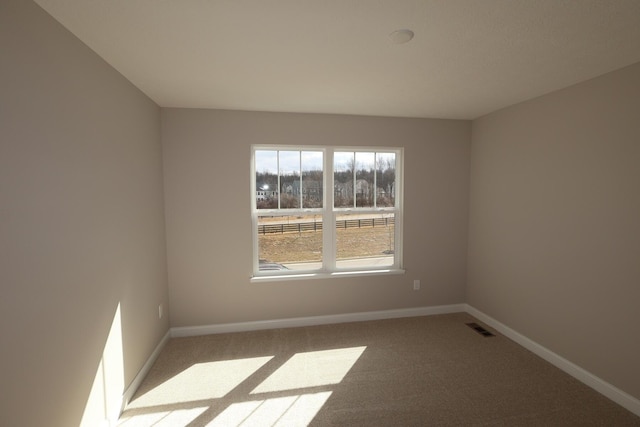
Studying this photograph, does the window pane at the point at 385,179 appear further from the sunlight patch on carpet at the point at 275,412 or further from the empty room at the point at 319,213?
the sunlight patch on carpet at the point at 275,412

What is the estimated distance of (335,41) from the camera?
1743mm

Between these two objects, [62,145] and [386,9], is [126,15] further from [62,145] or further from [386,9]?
[386,9]

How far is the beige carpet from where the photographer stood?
6.86 ft

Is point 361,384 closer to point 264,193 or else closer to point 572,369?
point 572,369

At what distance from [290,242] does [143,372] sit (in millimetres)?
1777

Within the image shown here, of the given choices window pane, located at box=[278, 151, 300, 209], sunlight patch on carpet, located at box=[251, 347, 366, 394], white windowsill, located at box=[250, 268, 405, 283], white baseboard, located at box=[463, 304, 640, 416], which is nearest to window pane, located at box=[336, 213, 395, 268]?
white windowsill, located at box=[250, 268, 405, 283]

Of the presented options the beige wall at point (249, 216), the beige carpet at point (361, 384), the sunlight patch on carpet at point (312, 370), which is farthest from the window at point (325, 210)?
the sunlight patch on carpet at point (312, 370)

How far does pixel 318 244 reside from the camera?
360 cm

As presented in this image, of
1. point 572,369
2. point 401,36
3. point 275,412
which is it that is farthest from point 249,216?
point 572,369

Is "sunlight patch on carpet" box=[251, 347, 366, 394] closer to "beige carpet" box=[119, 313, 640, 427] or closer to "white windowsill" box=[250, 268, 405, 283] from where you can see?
"beige carpet" box=[119, 313, 640, 427]

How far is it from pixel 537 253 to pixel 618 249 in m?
0.68

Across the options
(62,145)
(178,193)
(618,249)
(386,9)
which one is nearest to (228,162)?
(178,193)

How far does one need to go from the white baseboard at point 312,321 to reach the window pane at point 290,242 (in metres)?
0.59

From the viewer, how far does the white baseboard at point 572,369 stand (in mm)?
2160
